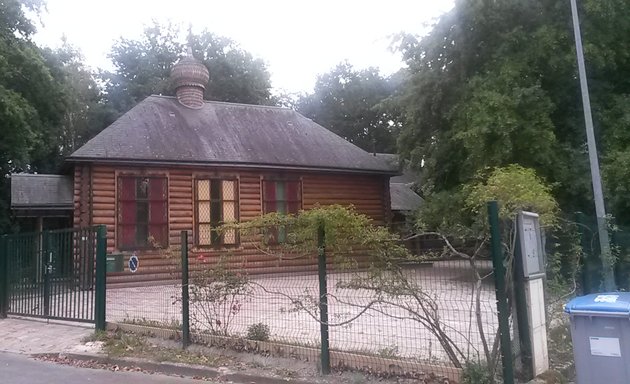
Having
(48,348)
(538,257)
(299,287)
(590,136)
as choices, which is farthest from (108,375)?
(590,136)

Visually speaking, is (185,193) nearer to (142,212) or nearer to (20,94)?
(142,212)

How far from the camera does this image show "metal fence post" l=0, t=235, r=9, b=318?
39.1ft

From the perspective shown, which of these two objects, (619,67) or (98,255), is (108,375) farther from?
(619,67)

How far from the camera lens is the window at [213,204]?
18688 mm

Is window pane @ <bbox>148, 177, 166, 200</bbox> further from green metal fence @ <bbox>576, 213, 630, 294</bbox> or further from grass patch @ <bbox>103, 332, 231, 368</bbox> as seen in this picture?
green metal fence @ <bbox>576, 213, 630, 294</bbox>

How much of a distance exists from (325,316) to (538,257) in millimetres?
2503

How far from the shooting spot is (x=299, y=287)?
22.9ft

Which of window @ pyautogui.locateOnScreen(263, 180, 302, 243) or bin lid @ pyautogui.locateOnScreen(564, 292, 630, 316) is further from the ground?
window @ pyautogui.locateOnScreen(263, 180, 302, 243)

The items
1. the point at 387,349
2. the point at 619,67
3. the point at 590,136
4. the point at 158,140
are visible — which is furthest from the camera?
the point at 158,140

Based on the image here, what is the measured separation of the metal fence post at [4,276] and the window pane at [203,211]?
7.20 meters

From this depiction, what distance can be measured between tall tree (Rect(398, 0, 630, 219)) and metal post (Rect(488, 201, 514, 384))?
34.1 ft

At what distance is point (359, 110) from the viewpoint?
42.2 meters

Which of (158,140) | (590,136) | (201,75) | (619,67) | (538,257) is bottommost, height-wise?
(538,257)

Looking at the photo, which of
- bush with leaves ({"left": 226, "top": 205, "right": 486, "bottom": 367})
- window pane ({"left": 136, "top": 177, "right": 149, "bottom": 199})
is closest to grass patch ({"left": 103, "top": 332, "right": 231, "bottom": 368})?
bush with leaves ({"left": 226, "top": 205, "right": 486, "bottom": 367})
